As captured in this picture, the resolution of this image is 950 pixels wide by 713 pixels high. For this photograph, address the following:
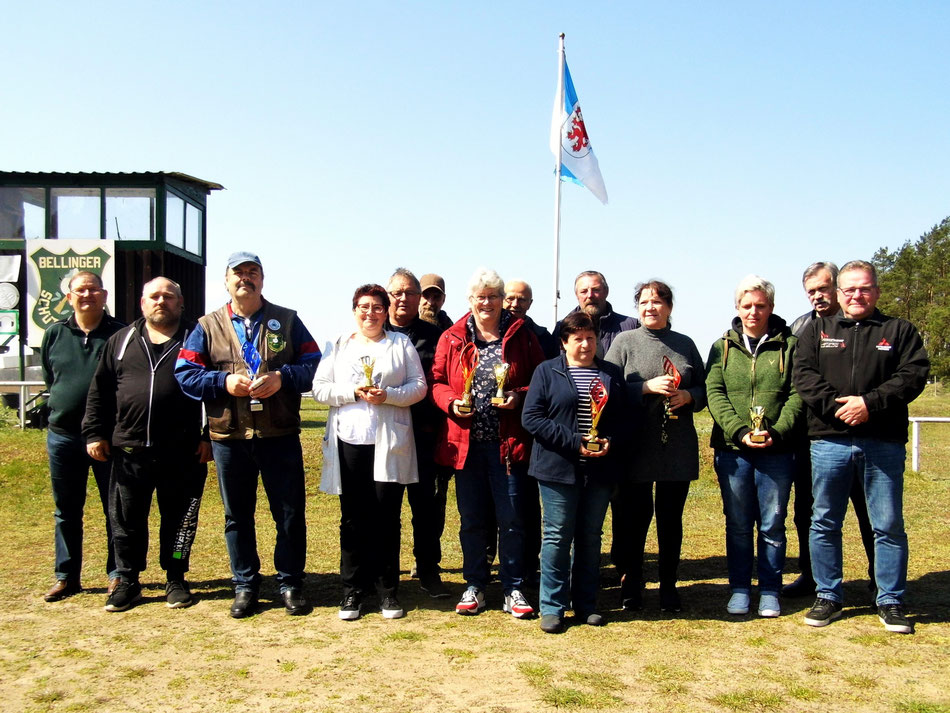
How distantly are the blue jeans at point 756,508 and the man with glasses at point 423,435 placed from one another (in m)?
1.78

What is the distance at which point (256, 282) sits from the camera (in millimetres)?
4977

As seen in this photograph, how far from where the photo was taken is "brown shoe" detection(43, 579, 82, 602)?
17.1 feet

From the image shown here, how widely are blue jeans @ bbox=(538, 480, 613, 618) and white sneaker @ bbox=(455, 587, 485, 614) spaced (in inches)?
17.5

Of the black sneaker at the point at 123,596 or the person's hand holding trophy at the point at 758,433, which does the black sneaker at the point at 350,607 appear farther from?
the person's hand holding trophy at the point at 758,433

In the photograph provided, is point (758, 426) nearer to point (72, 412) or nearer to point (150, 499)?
point (150, 499)

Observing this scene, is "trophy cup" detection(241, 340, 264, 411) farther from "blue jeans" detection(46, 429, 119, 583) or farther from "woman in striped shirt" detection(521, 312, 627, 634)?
"woman in striped shirt" detection(521, 312, 627, 634)

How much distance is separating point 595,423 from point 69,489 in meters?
3.45

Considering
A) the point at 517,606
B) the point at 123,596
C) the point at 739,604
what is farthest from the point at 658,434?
the point at 123,596

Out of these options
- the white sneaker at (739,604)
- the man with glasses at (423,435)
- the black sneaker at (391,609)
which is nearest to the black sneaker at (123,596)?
the black sneaker at (391,609)

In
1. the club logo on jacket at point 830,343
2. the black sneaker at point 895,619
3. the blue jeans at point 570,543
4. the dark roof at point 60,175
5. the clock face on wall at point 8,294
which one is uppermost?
the dark roof at point 60,175

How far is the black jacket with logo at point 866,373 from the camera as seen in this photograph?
4461mm

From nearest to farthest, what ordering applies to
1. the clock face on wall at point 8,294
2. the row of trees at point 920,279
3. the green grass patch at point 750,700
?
1. the green grass patch at point 750,700
2. the clock face on wall at point 8,294
3. the row of trees at point 920,279

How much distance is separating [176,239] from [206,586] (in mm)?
10022

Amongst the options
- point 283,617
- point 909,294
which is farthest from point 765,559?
point 909,294
